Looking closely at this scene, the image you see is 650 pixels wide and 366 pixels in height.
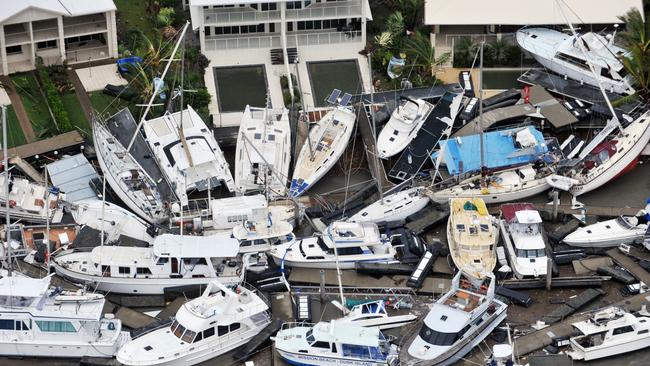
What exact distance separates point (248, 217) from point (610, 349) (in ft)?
49.8

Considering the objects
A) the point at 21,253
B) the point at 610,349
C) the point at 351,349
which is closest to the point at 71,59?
the point at 21,253

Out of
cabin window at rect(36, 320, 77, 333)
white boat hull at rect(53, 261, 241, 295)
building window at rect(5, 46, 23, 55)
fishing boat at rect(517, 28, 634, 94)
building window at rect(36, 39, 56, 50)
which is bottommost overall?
cabin window at rect(36, 320, 77, 333)

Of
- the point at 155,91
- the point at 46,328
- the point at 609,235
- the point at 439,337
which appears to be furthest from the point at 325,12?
the point at 46,328

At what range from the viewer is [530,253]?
60875mm

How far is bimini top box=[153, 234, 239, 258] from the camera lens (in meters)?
59.6

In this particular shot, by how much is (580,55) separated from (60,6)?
930 inches

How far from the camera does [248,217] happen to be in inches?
2458

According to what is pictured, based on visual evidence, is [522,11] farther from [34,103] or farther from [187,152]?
[34,103]

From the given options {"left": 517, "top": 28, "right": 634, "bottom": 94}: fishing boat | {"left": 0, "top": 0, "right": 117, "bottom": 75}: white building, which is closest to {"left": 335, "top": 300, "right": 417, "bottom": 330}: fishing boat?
{"left": 517, "top": 28, "right": 634, "bottom": 94}: fishing boat

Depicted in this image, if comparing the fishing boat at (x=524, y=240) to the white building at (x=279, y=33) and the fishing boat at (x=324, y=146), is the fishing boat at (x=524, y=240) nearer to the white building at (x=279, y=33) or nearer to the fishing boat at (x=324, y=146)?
the fishing boat at (x=324, y=146)

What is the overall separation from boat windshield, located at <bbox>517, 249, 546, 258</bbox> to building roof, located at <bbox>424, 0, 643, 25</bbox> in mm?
15730

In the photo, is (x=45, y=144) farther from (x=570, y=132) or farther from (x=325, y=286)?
(x=570, y=132)

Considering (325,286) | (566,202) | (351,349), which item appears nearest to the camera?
(351,349)

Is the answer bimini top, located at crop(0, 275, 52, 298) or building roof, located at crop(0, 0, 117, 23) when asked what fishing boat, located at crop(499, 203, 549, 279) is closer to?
bimini top, located at crop(0, 275, 52, 298)
